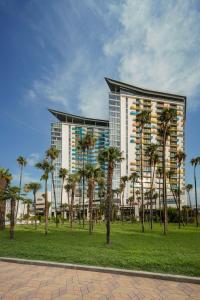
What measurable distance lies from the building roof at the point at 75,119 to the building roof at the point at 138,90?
1076 inches

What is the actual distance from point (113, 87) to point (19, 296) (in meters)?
116

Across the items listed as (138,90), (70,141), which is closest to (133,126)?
(138,90)

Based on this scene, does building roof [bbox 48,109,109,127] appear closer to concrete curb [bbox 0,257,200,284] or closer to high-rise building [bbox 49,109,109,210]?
high-rise building [bbox 49,109,109,210]

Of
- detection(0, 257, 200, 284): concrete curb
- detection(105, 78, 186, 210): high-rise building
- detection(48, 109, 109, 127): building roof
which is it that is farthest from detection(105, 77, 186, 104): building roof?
detection(0, 257, 200, 284): concrete curb

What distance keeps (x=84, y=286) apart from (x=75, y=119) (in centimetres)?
13363

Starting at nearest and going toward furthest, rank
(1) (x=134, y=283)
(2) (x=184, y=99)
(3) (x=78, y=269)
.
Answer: (1) (x=134, y=283), (3) (x=78, y=269), (2) (x=184, y=99)

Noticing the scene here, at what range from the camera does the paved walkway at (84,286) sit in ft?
24.8

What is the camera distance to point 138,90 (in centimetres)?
11862

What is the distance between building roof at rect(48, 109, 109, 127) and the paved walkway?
5081 inches

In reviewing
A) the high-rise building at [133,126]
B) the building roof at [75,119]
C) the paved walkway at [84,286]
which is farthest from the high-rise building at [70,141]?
the paved walkway at [84,286]

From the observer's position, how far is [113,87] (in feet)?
388

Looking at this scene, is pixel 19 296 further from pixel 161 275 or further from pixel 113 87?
pixel 113 87

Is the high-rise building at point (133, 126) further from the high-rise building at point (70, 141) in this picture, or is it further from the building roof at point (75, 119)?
the building roof at point (75, 119)

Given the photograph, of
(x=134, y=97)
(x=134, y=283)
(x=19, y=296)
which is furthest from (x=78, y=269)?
(x=134, y=97)
